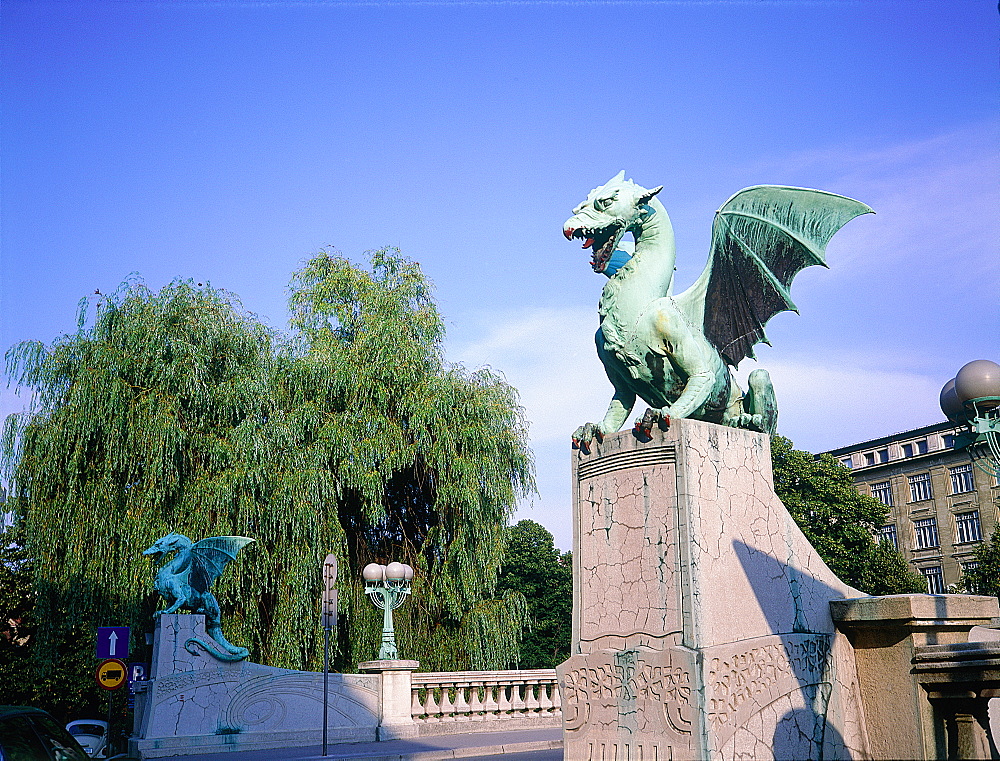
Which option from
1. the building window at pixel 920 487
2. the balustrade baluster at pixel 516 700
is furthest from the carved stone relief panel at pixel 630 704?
the building window at pixel 920 487

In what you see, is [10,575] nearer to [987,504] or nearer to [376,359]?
[376,359]

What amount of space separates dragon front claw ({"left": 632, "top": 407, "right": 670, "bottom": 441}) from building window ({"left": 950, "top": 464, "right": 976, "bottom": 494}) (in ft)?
147

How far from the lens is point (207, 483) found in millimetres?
17453

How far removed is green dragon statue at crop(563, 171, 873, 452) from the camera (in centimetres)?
752

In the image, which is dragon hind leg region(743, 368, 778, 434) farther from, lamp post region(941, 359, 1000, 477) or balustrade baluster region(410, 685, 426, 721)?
balustrade baluster region(410, 685, 426, 721)

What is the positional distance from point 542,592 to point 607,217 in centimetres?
3464

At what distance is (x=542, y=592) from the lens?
1599 inches

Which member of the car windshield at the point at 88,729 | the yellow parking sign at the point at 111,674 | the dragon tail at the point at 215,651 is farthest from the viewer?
the car windshield at the point at 88,729

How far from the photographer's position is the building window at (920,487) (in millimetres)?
48297

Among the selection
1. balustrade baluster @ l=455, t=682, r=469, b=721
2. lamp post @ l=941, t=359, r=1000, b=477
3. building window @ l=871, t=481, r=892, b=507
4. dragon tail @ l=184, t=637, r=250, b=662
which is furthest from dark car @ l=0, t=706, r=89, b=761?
building window @ l=871, t=481, r=892, b=507

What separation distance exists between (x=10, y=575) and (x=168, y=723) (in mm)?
9833

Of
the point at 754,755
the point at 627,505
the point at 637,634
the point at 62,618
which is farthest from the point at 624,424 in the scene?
the point at 62,618

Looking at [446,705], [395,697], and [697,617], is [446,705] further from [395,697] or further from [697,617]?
[697,617]

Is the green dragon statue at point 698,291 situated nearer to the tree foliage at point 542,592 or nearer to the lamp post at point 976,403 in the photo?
the lamp post at point 976,403
